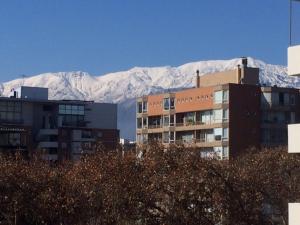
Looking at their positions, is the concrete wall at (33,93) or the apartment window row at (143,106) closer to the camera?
the apartment window row at (143,106)

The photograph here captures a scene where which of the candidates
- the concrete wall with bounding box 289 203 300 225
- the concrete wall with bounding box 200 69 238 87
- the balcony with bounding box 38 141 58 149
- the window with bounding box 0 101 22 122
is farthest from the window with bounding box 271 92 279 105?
the concrete wall with bounding box 289 203 300 225

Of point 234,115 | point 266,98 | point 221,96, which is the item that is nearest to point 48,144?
point 221,96

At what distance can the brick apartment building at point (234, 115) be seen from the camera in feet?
383

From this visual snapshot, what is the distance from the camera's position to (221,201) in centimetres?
3909

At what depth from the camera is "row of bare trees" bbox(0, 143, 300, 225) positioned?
38594 millimetres

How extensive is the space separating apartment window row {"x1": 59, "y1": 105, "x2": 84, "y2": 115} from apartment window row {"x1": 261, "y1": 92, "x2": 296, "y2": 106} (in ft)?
158

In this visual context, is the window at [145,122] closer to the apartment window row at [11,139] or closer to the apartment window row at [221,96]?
the apartment window row at [221,96]

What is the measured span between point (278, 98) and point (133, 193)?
8440 centimetres

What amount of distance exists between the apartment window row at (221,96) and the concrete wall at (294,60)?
303 ft

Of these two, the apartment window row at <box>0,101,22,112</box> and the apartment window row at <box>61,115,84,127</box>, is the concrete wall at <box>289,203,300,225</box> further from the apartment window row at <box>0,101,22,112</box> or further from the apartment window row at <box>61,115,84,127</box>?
the apartment window row at <box>61,115,84,127</box>

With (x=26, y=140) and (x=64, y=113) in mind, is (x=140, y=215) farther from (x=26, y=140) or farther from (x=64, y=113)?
(x=64, y=113)

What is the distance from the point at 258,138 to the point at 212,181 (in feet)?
259

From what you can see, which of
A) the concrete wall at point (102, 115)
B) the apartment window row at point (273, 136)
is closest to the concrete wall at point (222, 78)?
the apartment window row at point (273, 136)

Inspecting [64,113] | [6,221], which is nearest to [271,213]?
[6,221]
